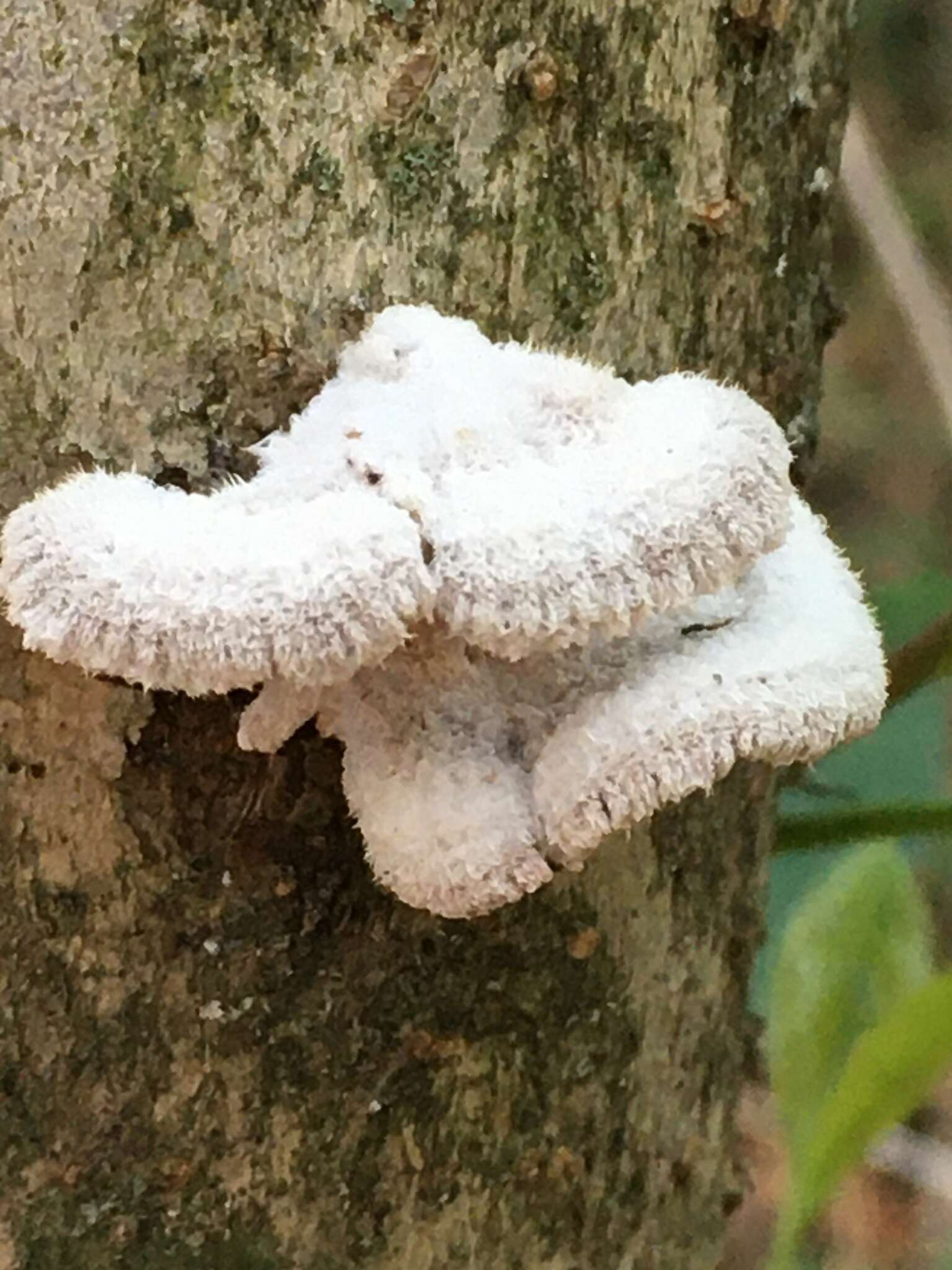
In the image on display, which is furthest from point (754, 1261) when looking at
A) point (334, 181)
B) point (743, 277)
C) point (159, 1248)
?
point (334, 181)

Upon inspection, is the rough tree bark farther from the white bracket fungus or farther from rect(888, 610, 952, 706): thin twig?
rect(888, 610, 952, 706): thin twig

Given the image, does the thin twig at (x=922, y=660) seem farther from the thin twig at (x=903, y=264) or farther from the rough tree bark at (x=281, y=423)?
the thin twig at (x=903, y=264)

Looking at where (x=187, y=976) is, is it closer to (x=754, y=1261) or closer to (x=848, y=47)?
(x=848, y=47)

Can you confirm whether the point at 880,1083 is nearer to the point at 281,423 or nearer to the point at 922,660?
the point at 922,660

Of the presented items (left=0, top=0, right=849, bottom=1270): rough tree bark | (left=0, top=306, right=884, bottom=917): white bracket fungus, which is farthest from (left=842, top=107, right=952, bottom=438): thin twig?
(left=0, top=306, right=884, bottom=917): white bracket fungus

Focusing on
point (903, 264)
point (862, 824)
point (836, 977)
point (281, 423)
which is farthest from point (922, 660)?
point (903, 264)

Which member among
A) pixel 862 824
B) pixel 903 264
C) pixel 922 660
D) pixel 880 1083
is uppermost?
pixel 903 264

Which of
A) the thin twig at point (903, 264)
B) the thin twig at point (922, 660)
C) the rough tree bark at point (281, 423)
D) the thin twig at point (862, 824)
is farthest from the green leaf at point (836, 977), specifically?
the thin twig at point (903, 264)
